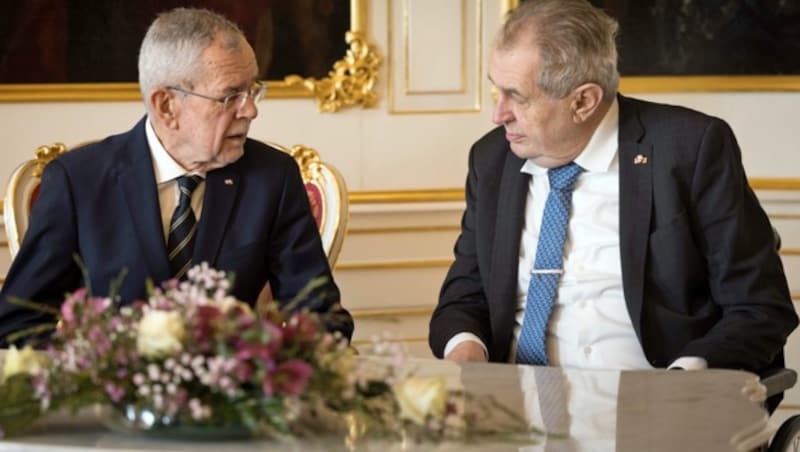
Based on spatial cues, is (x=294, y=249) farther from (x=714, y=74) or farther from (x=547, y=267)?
(x=714, y=74)

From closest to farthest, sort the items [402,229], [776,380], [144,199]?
[776,380] → [144,199] → [402,229]

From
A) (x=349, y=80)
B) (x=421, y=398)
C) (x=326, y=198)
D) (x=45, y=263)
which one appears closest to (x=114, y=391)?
(x=421, y=398)

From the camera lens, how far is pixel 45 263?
3.56 m

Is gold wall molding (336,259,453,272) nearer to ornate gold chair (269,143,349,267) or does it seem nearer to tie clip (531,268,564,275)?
ornate gold chair (269,143,349,267)

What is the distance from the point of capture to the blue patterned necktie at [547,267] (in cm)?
378

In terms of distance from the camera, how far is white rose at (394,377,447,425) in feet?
7.48

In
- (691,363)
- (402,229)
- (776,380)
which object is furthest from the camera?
(402,229)

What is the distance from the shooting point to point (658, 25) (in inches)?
224

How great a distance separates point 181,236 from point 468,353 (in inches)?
31.7

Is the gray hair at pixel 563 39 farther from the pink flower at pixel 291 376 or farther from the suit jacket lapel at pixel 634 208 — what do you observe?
the pink flower at pixel 291 376

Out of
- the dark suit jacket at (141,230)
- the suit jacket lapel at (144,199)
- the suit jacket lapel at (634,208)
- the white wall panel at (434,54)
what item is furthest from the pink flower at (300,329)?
the white wall panel at (434,54)

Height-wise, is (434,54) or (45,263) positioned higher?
(434,54)

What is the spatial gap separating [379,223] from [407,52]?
27.3 inches

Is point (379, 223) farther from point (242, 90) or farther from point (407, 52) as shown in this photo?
point (242, 90)
